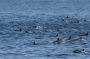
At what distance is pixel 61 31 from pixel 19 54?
1781 cm

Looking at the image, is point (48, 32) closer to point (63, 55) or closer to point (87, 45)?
point (87, 45)

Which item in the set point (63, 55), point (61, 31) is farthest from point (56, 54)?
point (61, 31)

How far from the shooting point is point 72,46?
47125mm

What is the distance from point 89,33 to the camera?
57.7 m

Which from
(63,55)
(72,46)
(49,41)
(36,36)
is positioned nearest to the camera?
(63,55)

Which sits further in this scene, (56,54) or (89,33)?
(89,33)

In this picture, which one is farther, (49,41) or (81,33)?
(81,33)

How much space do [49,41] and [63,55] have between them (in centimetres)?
891

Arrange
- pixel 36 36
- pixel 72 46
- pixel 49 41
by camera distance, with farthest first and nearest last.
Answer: pixel 36 36
pixel 49 41
pixel 72 46

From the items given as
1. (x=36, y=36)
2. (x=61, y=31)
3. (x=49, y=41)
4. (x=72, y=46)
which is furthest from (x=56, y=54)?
(x=61, y=31)

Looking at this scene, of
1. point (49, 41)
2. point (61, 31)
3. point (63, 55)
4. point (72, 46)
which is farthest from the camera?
point (61, 31)

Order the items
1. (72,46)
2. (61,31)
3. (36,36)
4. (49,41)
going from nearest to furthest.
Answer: (72,46) → (49,41) → (36,36) → (61,31)

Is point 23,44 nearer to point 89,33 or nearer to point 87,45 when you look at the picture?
point 87,45

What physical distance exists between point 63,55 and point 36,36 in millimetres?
13771
